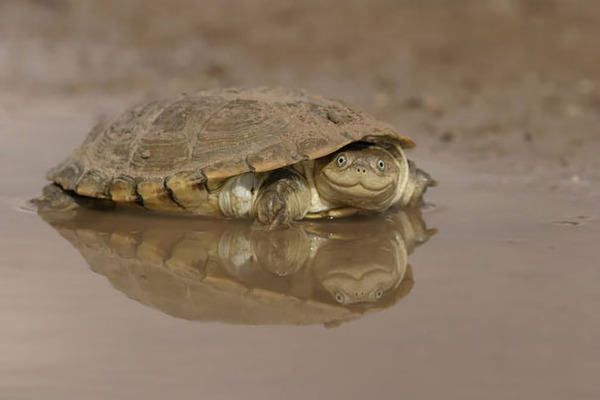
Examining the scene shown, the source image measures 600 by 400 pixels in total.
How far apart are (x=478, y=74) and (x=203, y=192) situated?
223 inches

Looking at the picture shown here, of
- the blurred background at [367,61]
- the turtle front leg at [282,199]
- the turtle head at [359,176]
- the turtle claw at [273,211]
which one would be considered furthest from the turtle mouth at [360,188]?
the blurred background at [367,61]

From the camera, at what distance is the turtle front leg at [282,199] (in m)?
5.66

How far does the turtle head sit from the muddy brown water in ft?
0.59

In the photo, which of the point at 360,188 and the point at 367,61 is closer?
the point at 360,188

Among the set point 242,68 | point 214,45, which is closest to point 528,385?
point 242,68

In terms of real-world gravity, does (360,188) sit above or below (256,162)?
below

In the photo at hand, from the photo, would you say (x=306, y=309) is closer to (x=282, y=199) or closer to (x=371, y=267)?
(x=371, y=267)

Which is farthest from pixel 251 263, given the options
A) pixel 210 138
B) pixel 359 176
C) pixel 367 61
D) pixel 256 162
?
pixel 367 61

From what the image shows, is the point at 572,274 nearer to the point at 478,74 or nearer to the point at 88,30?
the point at 478,74

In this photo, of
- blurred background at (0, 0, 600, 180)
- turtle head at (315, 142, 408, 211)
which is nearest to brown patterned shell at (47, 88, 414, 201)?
turtle head at (315, 142, 408, 211)

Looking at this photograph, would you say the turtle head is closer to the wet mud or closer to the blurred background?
the wet mud

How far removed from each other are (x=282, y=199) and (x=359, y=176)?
47 centimetres

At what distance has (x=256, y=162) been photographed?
18.6 ft

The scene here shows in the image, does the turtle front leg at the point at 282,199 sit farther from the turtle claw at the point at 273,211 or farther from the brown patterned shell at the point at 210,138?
the brown patterned shell at the point at 210,138
